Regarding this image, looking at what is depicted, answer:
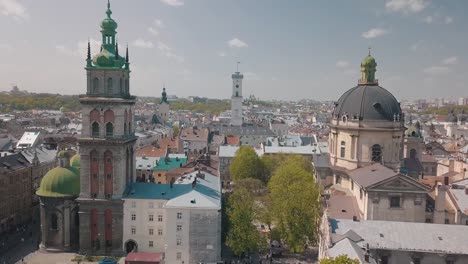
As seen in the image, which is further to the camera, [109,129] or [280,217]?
[280,217]

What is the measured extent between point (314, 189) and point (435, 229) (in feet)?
64.3

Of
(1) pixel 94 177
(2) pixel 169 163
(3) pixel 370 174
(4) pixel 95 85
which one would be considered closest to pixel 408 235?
(3) pixel 370 174

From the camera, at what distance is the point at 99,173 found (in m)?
63.0

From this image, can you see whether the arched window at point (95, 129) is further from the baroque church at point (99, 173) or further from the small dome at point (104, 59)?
the small dome at point (104, 59)

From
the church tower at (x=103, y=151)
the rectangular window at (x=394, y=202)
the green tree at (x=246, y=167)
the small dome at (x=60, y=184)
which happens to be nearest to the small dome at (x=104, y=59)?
the church tower at (x=103, y=151)

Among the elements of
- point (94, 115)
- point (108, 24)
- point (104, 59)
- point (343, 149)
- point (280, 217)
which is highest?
point (108, 24)

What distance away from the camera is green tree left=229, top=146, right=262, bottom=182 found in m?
99.9

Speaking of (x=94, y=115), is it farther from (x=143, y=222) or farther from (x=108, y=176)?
(x=143, y=222)

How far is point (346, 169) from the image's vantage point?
74.1m

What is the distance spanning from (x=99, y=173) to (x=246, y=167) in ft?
140

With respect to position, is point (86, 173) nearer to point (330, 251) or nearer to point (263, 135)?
point (330, 251)

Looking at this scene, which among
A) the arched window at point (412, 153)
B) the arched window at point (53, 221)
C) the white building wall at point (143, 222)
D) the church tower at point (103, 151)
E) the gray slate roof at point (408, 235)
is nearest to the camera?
the gray slate roof at point (408, 235)

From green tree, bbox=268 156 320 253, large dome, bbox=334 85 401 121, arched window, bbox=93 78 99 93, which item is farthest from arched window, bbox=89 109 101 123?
large dome, bbox=334 85 401 121

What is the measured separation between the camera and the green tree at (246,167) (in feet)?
328
